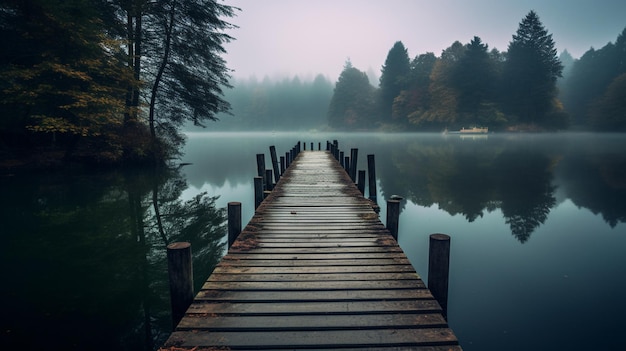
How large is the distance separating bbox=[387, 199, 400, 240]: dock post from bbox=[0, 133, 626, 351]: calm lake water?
193 cm

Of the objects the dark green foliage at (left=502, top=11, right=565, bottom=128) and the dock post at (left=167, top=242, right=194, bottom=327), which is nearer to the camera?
the dock post at (left=167, top=242, right=194, bottom=327)

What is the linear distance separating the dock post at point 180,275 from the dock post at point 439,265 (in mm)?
2977

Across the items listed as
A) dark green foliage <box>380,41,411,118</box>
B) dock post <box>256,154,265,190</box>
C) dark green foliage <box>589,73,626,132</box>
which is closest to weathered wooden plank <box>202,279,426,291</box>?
dock post <box>256,154,265,190</box>

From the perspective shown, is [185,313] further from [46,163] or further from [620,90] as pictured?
[620,90]

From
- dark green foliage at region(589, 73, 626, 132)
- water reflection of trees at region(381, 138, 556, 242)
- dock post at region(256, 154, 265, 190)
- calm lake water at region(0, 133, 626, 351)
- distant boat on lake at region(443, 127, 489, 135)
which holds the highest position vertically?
dark green foliage at region(589, 73, 626, 132)

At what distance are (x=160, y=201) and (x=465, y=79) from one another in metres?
61.9

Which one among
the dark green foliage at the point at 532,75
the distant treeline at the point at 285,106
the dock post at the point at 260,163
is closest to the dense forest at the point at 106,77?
the dock post at the point at 260,163

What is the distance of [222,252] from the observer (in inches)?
367

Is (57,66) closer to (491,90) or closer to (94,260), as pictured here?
(94,260)

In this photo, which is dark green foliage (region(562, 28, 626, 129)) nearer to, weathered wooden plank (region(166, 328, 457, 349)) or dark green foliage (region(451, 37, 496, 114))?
dark green foliage (region(451, 37, 496, 114))

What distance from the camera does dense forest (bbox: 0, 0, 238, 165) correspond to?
1730 centimetres

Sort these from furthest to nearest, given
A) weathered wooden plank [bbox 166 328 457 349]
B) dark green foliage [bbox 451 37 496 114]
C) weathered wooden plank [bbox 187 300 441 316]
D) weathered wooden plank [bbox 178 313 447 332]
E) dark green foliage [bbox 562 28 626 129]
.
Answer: dark green foliage [bbox 562 28 626 129], dark green foliage [bbox 451 37 496 114], weathered wooden plank [bbox 187 300 441 316], weathered wooden plank [bbox 178 313 447 332], weathered wooden plank [bbox 166 328 457 349]

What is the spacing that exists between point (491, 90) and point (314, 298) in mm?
68294

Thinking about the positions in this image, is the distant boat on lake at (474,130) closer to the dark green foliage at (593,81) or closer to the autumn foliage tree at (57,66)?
the dark green foliage at (593,81)
